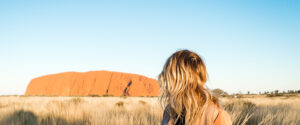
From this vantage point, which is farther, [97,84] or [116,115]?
[97,84]

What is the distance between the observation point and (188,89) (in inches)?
55.6

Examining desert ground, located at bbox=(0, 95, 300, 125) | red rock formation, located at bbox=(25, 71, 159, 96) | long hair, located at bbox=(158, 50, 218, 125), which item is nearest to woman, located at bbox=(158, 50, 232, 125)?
long hair, located at bbox=(158, 50, 218, 125)

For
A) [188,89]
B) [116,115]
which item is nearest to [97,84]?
[116,115]

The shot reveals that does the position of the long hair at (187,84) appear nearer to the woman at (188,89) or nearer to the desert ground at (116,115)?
the woman at (188,89)

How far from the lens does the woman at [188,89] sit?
51.3 inches

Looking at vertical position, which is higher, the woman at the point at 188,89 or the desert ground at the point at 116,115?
the woman at the point at 188,89

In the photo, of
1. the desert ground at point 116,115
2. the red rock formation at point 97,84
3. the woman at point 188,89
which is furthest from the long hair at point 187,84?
the red rock formation at point 97,84

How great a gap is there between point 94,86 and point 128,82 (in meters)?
15.0

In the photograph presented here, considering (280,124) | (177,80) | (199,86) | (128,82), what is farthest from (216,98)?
(128,82)

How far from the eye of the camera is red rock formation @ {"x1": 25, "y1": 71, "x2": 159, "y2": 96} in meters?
92.8

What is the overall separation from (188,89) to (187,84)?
0.11 feet

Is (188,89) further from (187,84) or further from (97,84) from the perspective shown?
(97,84)

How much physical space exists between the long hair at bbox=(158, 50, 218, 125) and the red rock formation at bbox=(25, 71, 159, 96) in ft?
296

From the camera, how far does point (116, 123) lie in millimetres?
3320
